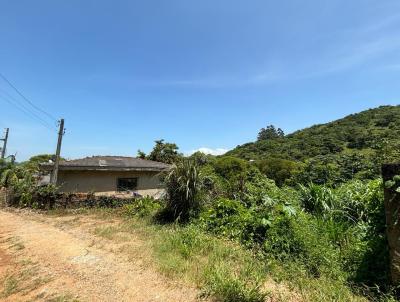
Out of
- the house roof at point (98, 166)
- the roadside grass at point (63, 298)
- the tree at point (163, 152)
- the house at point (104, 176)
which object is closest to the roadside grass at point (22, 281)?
the roadside grass at point (63, 298)

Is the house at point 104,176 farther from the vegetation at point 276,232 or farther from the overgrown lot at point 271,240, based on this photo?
the overgrown lot at point 271,240

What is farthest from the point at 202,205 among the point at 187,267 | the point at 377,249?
the point at 377,249

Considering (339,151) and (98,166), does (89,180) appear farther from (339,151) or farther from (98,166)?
(339,151)

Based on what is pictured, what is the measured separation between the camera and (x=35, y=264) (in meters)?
6.27

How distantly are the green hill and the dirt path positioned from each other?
6446mm

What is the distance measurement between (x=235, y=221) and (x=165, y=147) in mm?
24184

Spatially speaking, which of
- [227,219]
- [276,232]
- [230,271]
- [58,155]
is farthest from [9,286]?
[58,155]

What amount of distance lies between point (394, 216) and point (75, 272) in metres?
5.58

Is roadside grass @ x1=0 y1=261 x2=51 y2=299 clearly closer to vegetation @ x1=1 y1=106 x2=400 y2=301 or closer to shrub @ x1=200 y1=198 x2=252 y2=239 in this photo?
vegetation @ x1=1 y1=106 x2=400 y2=301

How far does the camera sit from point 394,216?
3.90m

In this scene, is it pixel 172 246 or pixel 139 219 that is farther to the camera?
pixel 139 219

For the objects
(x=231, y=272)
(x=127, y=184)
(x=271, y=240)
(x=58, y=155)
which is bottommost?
(x=231, y=272)

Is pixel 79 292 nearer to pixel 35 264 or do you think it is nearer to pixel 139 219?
pixel 35 264

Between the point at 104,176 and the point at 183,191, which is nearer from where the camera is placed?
the point at 183,191
